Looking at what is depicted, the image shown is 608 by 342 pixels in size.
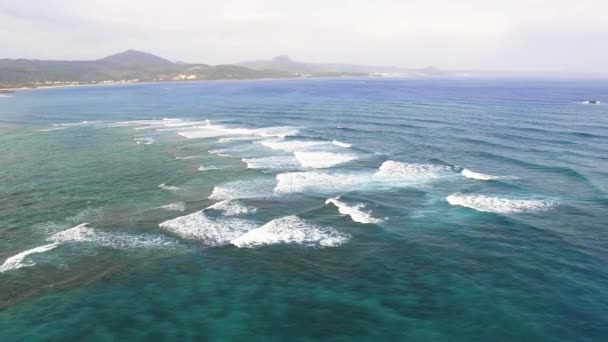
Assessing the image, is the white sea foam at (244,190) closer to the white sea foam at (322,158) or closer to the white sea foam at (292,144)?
the white sea foam at (322,158)

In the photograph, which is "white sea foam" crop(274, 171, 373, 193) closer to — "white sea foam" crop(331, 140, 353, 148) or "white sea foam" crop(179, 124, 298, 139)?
"white sea foam" crop(331, 140, 353, 148)

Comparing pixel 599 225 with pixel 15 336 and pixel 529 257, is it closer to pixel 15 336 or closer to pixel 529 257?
pixel 529 257

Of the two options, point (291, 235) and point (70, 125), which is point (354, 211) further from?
point (70, 125)

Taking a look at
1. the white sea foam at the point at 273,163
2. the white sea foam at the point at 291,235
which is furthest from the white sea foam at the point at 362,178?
the white sea foam at the point at 291,235

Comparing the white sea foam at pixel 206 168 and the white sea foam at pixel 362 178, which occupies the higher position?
the white sea foam at pixel 206 168

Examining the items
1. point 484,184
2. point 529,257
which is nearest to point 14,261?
point 529,257

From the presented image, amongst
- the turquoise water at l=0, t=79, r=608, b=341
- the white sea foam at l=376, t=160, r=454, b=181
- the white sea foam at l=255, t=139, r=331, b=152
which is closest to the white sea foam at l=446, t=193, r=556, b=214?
the turquoise water at l=0, t=79, r=608, b=341
